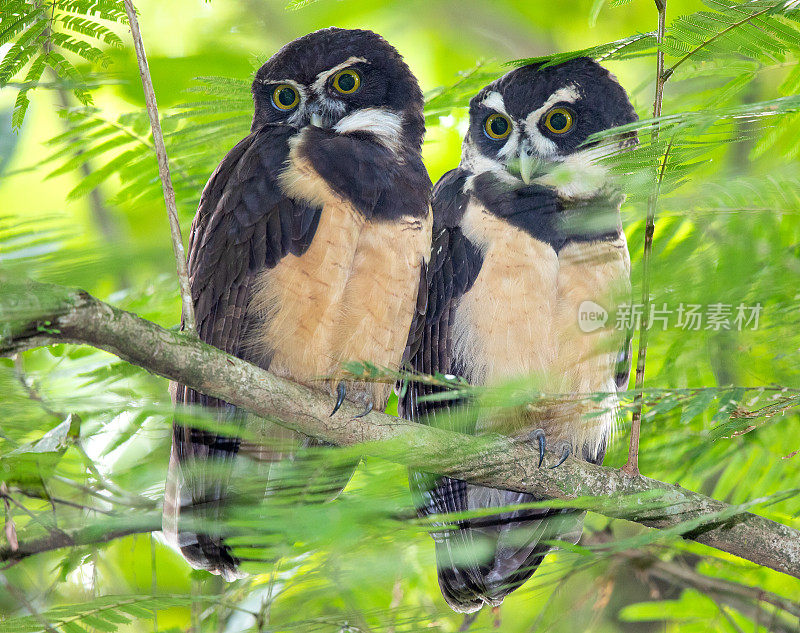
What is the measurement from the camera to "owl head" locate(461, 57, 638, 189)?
7.58ft

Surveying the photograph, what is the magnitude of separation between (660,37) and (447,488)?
1610 mm

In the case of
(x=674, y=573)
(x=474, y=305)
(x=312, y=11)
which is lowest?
(x=674, y=573)

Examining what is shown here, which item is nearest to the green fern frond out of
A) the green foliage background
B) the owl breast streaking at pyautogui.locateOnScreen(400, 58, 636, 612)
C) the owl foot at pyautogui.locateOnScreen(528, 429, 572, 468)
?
the green foliage background

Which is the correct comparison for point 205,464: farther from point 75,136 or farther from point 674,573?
point 674,573

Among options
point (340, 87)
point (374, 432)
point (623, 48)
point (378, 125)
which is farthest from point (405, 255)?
point (623, 48)

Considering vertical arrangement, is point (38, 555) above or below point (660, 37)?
below

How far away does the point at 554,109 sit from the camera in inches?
91.5

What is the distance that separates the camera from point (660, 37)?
1.41 meters

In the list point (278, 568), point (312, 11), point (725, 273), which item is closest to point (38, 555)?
point (278, 568)

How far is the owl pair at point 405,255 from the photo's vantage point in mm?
2047

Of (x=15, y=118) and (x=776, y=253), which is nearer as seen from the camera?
(x=776, y=253)

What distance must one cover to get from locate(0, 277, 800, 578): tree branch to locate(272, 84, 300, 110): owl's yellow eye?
0.94 m

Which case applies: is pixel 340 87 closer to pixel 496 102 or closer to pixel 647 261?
pixel 496 102

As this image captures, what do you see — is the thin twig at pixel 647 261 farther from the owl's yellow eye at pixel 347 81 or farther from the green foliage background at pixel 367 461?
the owl's yellow eye at pixel 347 81
